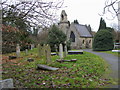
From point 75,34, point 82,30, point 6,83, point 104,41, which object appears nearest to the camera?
point 6,83

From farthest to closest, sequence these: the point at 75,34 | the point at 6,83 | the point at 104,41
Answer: the point at 75,34
the point at 104,41
the point at 6,83

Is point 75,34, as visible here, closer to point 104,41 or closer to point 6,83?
point 104,41

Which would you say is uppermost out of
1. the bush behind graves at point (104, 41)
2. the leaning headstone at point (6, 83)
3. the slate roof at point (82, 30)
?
the slate roof at point (82, 30)

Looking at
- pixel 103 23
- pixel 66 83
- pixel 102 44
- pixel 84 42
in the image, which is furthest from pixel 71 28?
pixel 66 83

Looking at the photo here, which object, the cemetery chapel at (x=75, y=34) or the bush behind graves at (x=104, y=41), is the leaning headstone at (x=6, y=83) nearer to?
the bush behind graves at (x=104, y=41)

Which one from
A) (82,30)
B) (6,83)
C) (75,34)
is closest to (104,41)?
(75,34)

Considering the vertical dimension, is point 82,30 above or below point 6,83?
above

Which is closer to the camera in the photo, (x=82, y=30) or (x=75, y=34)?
(x=75, y=34)

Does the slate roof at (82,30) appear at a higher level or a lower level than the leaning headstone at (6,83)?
higher

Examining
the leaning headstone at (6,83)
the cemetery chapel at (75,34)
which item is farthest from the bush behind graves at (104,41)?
the leaning headstone at (6,83)

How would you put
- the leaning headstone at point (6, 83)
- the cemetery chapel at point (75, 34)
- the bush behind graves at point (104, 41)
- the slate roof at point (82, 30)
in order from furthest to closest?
the slate roof at point (82, 30) < the cemetery chapel at point (75, 34) < the bush behind graves at point (104, 41) < the leaning headstone at point (6, 83)

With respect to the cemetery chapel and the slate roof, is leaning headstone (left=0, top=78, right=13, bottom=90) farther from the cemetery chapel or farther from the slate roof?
the slate roof

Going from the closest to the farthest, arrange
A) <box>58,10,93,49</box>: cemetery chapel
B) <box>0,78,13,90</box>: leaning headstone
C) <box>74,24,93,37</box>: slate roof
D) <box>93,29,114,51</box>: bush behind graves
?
<box>0,78,13,90</box>: leaning headstone → <box>93,29,114,51</box>: bush behind graves → <box>58,10,93,49</box>: cemetery chapel → <box>74,24,93,37</box>: slate roof

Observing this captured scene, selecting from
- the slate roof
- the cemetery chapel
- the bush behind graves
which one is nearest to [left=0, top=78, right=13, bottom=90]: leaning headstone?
the bush behind graves
